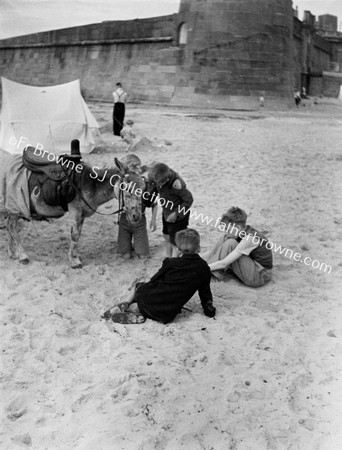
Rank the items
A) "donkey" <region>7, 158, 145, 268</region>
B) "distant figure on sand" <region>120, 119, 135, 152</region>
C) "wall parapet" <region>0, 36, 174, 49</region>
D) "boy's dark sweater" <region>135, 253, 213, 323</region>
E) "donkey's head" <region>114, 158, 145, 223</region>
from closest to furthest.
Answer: "boy's dark sweater" <region>135, 253, 213, 323</region> → "donkey's head" <region>114, 158, 145, 223</region> → "donkey" <region>7, 158, 145, 268</region> → "distant figure on sand" <region>120, 119, 135, 152</region> → "wall parapet" <region>0, 36, 174, 49</region>

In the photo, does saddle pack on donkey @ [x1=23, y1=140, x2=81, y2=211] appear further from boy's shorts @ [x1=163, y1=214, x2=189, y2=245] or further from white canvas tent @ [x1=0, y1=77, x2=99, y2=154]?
white canvas tent @ [x1=0, y1=77, x2=99, y2=154]

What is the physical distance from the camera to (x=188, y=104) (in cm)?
2155

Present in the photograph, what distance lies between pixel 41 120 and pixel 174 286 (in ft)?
26.8

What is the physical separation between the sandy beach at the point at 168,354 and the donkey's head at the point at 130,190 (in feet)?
2.42

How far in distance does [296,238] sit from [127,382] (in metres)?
3.72

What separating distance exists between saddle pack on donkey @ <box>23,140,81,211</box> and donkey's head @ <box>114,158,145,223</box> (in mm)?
496

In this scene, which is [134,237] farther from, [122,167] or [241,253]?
[241,253]

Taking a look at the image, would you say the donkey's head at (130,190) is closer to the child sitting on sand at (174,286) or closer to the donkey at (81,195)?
the donkey at (81,195)

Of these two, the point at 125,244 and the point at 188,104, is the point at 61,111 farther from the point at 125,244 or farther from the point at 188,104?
the point at 188,104

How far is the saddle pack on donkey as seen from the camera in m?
5.41

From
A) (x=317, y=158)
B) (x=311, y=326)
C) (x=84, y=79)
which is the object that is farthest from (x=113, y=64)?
(x=311, y=326)

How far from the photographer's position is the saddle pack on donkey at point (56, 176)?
5.41 meters

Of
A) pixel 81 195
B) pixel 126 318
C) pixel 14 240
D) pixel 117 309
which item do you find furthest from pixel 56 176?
pixel 126 318

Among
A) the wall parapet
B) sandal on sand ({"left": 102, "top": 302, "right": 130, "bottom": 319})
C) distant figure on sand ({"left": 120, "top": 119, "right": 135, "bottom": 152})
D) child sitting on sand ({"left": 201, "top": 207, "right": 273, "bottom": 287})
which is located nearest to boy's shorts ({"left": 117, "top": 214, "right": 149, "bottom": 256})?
child sitting on sand ({"left": 201, "top": 207, "right": 273, "bottom": 287})
